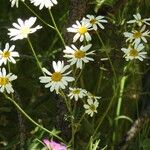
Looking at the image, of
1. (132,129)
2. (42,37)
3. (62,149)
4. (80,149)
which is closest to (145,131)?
(132,129)

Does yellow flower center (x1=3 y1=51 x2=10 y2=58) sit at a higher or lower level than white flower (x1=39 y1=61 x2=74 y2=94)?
higher

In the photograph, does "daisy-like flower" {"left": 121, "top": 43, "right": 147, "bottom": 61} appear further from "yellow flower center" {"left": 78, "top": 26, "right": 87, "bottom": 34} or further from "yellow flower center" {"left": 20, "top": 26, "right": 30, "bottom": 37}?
"yellow flower center" {"left": 20, "top": 26, "right": 30, "bottom": 37}

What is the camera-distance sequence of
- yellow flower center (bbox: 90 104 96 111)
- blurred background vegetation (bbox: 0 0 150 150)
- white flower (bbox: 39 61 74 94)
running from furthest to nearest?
blurred background vegetation (bbox: 0 0 150 150)
yellow flower center (bbox: 90 104 96 111)
white flower (bbox: 39 61 74 94)

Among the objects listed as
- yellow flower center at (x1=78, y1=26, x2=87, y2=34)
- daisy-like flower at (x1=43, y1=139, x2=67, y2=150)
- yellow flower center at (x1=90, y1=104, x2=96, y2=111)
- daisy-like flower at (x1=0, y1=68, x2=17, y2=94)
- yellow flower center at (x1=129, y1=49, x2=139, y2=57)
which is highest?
yellow flower center at (x1=78, y1=26, x2=87, y2=34)

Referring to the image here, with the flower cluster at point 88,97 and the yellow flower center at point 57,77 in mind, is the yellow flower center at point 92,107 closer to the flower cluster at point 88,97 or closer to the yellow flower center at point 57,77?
the flower cluster at point 88,97

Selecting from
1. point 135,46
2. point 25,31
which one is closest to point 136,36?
point 135,46

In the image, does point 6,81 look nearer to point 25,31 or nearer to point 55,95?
point 25,31

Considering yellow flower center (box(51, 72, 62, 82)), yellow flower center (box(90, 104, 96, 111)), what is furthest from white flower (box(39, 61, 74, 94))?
yellow flower center (box(90, 104, 96, 111))

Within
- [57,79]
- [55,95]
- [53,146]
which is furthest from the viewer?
[55,95]
